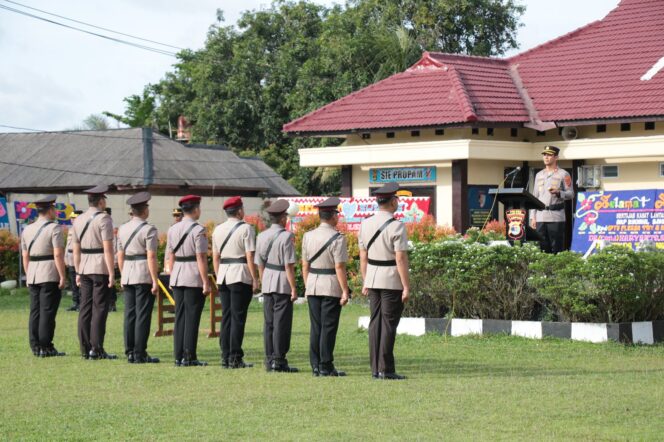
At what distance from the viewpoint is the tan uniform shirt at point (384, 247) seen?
1089 cm

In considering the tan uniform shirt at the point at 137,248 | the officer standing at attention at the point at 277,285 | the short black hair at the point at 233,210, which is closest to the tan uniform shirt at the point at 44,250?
the tan uniform shirt at the point at 137,248

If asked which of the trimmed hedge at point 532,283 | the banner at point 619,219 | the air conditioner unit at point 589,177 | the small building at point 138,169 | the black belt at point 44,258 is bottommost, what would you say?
the trimmed hedge at point 532,283

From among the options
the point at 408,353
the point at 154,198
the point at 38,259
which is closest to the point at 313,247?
the point at 408,353

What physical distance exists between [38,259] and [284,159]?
35.3m

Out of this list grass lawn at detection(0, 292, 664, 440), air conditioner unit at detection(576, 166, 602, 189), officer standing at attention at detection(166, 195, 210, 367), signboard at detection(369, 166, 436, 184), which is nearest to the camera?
grass lawn at detection(0, 292, 664, 440)

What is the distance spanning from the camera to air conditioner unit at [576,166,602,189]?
79.8 ft

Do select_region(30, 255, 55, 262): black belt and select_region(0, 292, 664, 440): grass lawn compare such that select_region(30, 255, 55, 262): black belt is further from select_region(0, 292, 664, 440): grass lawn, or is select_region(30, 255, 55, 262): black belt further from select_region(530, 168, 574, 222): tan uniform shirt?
select_region(530, 168, 574, 222): tan uniform shirt

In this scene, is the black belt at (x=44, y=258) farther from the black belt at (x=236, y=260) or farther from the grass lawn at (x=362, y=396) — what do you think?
the black belt at (x=236, y=260)

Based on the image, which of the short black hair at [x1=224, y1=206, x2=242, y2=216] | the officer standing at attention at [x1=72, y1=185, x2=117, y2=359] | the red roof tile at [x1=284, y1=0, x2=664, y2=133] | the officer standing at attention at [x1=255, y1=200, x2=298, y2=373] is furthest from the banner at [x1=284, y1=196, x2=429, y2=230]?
the officer standing at attention at [x1=255, y1=200, x2=298, y2=373]

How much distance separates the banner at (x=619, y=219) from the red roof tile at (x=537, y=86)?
6.73 meters

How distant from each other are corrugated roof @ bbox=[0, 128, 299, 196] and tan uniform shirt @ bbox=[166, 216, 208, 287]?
26214 mm

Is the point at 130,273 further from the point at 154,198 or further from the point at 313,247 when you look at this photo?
the point at 154,198

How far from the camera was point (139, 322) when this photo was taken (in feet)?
41.3

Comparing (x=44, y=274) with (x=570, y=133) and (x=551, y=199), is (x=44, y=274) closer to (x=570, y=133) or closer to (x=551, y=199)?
(x=551, y=199)
